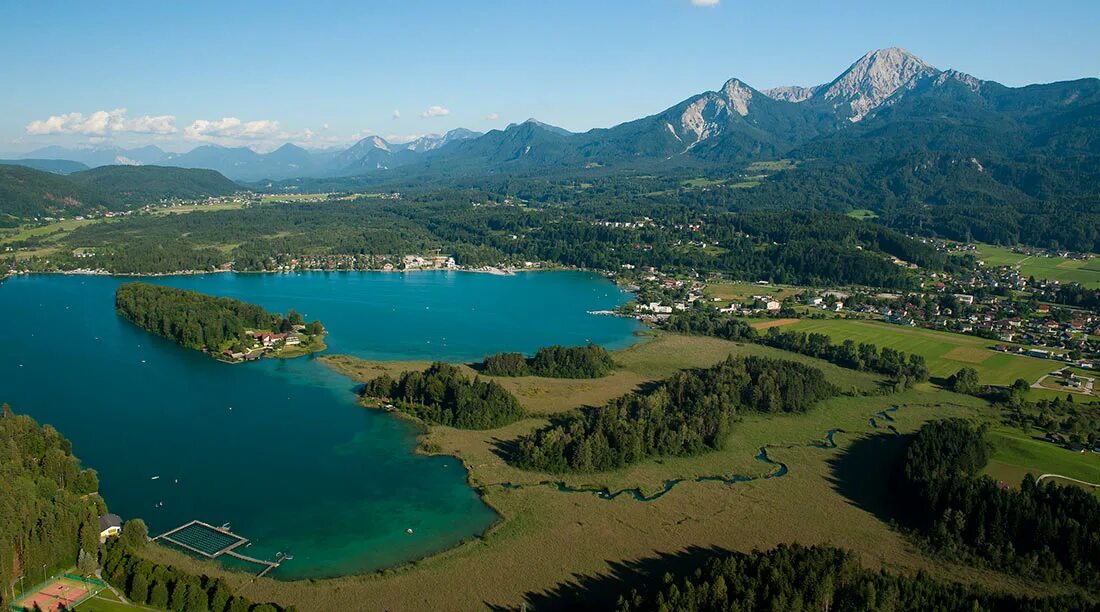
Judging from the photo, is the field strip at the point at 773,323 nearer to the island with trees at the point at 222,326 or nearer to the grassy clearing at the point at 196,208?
the island with trees at the point at 222,326

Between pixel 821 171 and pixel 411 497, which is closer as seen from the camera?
pixel 411 497

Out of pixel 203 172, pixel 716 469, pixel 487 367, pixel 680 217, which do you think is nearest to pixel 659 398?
pixel 716 469

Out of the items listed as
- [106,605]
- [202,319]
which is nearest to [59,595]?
[106,605]

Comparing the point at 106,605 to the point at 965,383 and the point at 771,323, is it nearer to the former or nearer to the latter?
the point at 965,383

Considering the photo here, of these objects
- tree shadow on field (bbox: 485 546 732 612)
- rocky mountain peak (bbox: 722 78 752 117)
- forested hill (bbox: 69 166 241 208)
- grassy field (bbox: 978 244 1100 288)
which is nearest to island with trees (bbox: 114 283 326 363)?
tree shadow on field (bbox: 485 546 732 612)

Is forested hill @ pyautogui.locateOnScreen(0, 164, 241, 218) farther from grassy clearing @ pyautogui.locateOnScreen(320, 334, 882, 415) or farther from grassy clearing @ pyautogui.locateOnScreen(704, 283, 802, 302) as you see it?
grassy clearing @ pyautogui.locateOnScreen(704, 283, 802, 302)

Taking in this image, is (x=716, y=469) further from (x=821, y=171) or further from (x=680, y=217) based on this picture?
(x=821, y=171)

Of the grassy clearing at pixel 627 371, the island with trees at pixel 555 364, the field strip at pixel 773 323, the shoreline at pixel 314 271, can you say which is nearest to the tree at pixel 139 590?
the grassy clearing at pixel 627 371
